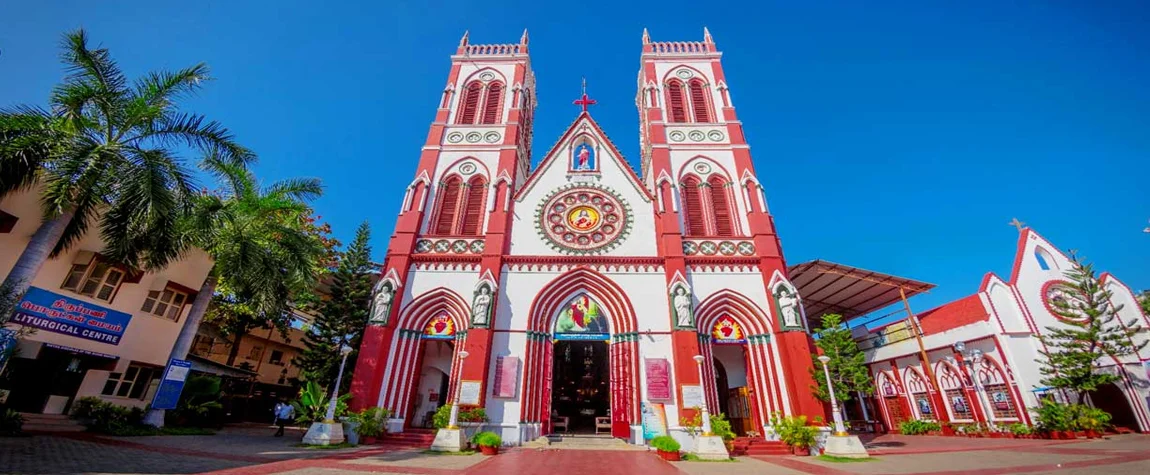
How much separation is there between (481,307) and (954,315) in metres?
21.0

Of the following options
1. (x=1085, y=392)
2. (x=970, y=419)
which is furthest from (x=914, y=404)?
(x=1085, y=392)

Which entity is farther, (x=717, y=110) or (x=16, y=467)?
(x=717, y=110)

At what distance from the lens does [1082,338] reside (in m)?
15.2

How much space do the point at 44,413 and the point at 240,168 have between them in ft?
28.7

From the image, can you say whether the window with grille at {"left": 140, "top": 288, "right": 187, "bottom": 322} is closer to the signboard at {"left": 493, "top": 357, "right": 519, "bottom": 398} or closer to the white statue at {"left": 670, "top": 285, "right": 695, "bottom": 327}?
the signboard at {"left": 493, "top": 357, "right": 519, "bottom": 398}

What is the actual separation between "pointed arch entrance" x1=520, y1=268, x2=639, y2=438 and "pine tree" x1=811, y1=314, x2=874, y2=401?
20.9ft

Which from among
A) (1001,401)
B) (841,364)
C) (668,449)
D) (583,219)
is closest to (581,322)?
(583,219)

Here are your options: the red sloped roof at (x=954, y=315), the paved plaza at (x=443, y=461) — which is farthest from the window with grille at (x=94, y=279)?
the red sloped roof at (x=954, y=315)

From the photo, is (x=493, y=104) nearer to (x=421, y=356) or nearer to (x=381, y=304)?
(x=381, y=304)

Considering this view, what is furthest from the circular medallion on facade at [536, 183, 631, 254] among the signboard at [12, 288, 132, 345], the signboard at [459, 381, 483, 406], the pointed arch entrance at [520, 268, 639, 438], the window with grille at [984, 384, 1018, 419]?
the window with grille at [984, 384, 1018, 419]

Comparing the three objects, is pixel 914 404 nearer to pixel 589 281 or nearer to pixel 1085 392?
pixel 1085 392

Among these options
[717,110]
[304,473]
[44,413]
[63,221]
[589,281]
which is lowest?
[304,473]

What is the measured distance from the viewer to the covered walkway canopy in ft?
69.9

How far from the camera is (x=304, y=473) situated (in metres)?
7.02
